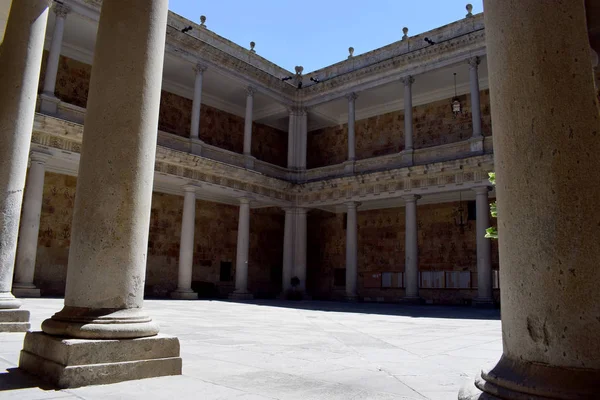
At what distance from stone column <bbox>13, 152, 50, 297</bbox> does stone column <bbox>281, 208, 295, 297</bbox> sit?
35.9 ft

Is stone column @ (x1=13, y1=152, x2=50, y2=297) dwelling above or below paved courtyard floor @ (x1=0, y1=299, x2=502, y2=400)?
above

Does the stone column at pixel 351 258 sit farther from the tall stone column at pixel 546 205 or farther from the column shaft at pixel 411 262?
the tall stone column at pixel 546 205

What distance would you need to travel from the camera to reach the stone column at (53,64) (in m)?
16.1

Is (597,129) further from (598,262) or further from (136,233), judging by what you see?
(136,233)

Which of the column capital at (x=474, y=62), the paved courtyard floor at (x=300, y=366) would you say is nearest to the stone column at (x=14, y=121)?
the paved courtyard floor at (x=300, y=366)

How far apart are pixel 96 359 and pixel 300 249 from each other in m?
20.1

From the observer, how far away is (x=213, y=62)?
21625 millimetres

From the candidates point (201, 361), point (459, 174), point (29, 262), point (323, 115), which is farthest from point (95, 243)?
point (323, 115)

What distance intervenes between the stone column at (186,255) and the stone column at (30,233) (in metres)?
5.38

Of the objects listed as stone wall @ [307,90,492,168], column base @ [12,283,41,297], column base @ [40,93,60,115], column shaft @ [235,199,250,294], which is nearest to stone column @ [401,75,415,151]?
stone wall @ [307,90,492,168]

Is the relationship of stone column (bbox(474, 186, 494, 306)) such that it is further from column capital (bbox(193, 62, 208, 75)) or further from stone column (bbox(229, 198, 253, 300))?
column capital (bbox(193, 62, 208, 75))

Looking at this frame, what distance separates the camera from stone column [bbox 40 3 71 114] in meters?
16.1

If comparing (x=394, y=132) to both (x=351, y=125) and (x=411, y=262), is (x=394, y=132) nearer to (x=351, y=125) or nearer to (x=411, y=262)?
(x=351, y=125)

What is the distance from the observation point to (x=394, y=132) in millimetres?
25422
